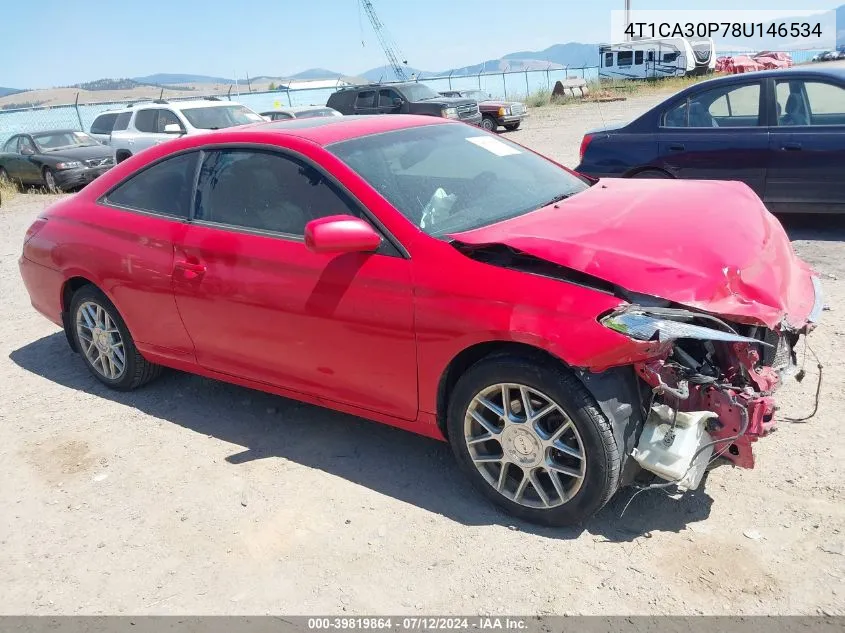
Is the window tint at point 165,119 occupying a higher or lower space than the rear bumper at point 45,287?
higher

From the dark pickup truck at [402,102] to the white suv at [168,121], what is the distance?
5372 millimetres

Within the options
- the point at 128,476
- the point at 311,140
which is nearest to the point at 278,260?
the point at 311,140

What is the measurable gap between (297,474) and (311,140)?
5.61 feet

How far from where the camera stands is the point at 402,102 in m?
20.1

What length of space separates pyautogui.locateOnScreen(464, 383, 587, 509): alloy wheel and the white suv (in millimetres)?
12592

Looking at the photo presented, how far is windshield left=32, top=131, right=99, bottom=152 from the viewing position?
16.6 m

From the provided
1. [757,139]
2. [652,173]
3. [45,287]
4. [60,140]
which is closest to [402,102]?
[60,140]

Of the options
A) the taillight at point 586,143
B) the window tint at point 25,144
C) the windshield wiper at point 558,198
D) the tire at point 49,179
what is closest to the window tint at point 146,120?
the tire at point 49,179

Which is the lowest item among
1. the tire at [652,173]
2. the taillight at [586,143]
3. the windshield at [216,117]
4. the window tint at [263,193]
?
the tire at [652,173]

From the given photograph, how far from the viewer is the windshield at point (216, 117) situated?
14831 millimetres

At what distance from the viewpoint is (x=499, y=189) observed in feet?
12.4

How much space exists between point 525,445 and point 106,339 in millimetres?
3039

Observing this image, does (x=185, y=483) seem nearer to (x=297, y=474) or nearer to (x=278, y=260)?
(x=297, y=474)

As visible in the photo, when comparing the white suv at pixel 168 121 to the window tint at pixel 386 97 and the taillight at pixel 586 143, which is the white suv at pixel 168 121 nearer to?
the window tint at pixel 386 97
